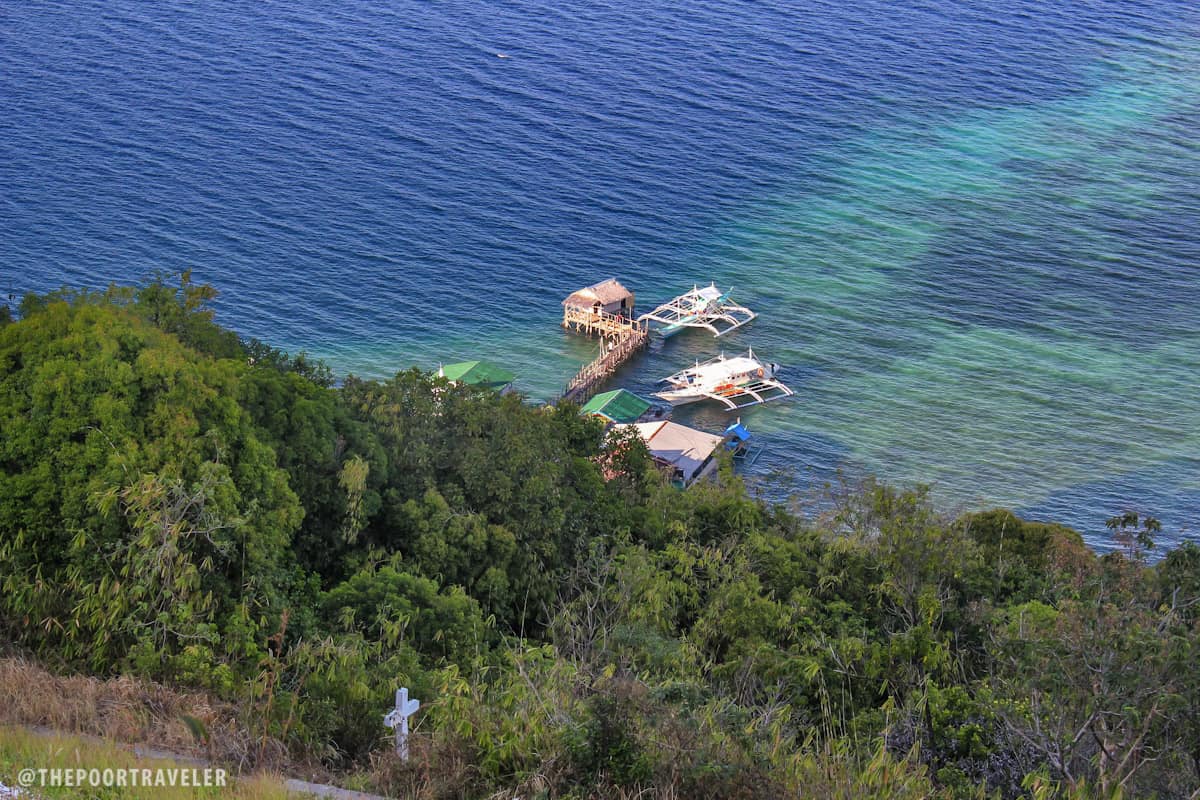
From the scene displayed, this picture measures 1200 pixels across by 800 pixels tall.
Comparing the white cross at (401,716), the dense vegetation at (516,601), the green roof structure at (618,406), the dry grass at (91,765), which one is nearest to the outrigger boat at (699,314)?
the green roof structure at (618,406)

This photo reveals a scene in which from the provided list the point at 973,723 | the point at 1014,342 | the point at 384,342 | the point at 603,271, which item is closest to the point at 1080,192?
the point at 1014,342

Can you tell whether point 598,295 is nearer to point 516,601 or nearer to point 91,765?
point 516,601

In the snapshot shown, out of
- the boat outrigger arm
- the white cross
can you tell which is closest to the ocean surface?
the boat outrigger arm

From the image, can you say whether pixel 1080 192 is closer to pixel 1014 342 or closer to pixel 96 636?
pixel 1014 342

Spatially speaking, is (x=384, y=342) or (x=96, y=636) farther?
(x=384, y=342)

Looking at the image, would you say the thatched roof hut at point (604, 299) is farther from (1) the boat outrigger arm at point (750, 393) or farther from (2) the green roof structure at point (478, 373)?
(1) the boat outrigger arm at point (750, 393)
